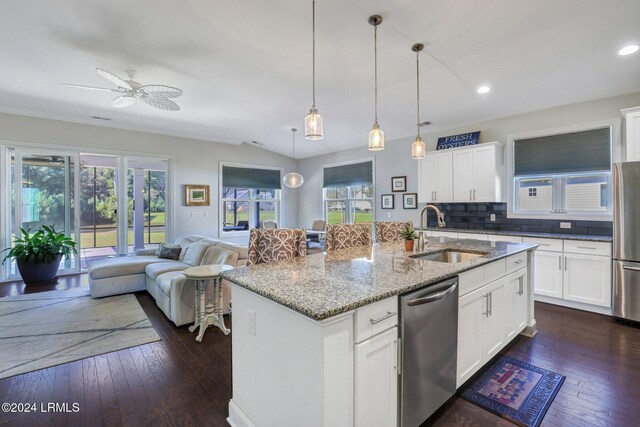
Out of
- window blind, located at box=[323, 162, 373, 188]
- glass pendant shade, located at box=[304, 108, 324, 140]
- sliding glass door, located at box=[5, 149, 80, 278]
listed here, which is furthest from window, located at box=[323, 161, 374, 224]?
sliding glass door, located at box=[5, 149, 80, 278]

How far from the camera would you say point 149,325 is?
3314 millimetres

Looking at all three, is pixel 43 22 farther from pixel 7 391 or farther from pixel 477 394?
pixel 477 394

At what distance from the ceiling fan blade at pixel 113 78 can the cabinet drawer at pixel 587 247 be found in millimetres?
5439

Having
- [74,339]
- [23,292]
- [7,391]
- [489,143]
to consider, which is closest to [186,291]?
[74,339]

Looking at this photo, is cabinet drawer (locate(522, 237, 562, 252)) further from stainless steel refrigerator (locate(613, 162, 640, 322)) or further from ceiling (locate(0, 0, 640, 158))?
ceiling (locate(0, 0, 640, 158))

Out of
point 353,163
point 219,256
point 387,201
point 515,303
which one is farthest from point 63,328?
point 353,163

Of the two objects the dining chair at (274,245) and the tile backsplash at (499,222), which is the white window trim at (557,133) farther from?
the dining chair at (274,245)

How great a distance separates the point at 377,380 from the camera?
142 centimetres

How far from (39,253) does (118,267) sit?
196 cm

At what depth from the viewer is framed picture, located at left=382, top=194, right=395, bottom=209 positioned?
6211 mm

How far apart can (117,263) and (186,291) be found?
5.96ft

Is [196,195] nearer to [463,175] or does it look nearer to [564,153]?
[463,175]

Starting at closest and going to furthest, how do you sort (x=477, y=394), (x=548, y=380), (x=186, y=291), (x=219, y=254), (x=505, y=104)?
(x=477, y=394) → (x=548, y=380) → (x=186, y=291) → (x=219, y=254) → (x=505, y=104)

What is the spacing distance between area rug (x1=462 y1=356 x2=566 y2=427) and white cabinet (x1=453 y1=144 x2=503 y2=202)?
275 centimetres
